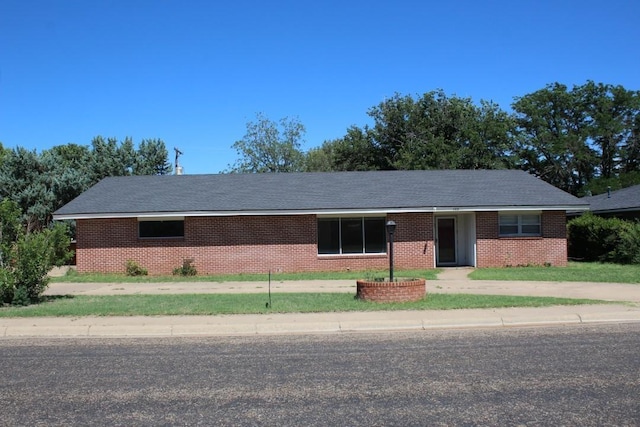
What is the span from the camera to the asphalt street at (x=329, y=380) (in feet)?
17.8

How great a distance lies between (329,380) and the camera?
6754mm

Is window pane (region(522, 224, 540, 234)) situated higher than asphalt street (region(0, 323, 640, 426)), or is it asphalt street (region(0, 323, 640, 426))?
window pane (region(522, 224, 540, 234))

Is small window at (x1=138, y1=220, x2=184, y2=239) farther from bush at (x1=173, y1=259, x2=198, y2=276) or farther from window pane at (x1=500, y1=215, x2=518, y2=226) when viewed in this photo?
window pane at (x1=500, y1=215, x2=518, y2=226)

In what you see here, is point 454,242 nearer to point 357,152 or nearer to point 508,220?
point 508,220

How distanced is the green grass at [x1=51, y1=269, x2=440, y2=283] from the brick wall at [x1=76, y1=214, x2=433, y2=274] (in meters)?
0.69

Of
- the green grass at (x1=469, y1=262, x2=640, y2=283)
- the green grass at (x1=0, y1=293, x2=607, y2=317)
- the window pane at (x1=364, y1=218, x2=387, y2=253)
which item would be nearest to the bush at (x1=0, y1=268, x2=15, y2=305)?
the green grass at (x1=0, y1=293, x2=607, y2=317)

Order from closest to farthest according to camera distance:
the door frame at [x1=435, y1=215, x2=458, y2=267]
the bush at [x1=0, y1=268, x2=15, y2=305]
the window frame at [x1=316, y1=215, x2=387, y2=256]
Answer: the bush at [x1=0, y1=268, x2=15, y2=305], the window frame at [x1=316, y1=215, x2=387, y2=256], the door frame at [x1=435, y1=215, x2=458, y2=267]

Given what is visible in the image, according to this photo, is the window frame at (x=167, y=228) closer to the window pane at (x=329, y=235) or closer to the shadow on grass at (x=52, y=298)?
the window pane at (x=329, y=235)

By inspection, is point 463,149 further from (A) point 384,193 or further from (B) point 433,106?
(A) point 384,193

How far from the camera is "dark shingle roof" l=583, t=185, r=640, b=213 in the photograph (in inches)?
1056

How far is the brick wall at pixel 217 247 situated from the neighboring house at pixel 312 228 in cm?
4

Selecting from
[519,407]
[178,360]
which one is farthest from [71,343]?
[519,407]

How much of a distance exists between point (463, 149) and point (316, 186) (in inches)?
741

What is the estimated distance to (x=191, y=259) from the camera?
2133 centimetres
